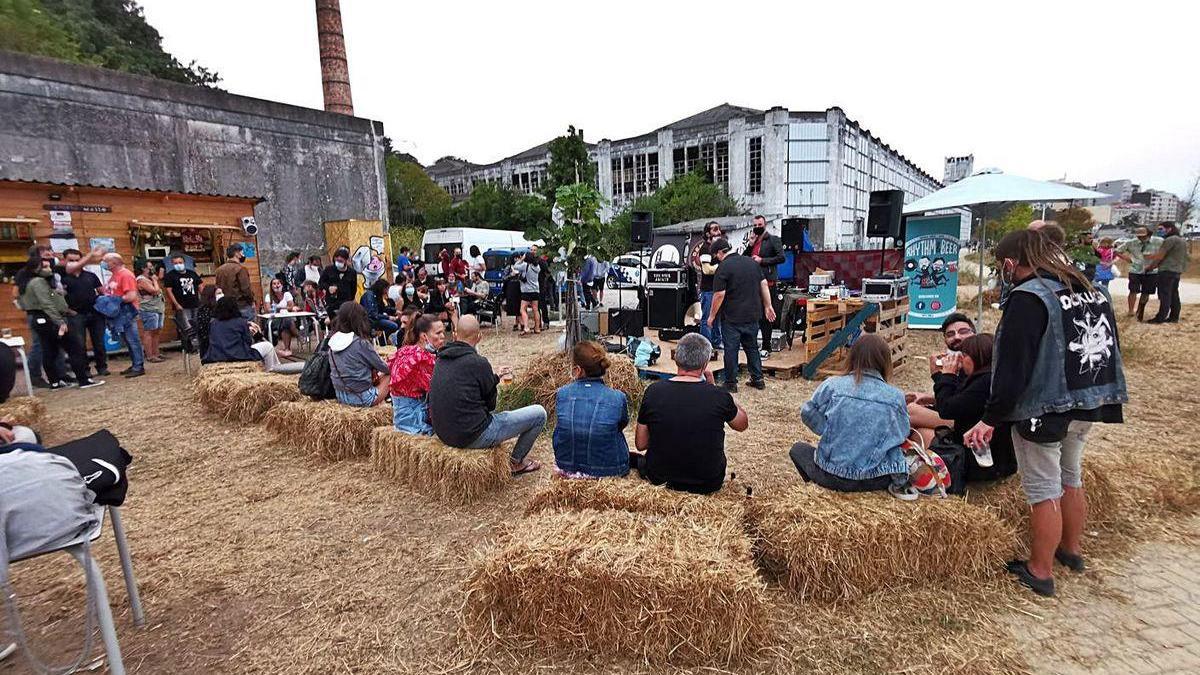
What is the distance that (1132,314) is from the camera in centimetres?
1010

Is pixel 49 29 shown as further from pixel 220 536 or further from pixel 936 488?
pixel 936 488

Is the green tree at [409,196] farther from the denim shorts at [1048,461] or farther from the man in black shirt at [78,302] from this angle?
the denim shorts at [1048,461]

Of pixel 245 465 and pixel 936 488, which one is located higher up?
pixel 936 488

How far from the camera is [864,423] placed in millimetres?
2639

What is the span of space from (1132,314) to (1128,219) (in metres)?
54.1

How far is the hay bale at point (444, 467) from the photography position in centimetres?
356

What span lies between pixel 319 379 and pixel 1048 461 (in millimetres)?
5104

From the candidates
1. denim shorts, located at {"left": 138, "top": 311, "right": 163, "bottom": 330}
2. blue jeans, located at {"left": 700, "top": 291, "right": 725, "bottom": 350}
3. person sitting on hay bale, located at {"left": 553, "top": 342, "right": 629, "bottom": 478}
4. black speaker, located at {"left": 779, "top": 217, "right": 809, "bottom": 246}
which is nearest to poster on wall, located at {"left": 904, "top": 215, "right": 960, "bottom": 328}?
black speaker, located at {"left": 779, "top": 217, "right": 809, "bottom": 246}

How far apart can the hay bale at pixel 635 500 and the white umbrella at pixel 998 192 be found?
20.1ft

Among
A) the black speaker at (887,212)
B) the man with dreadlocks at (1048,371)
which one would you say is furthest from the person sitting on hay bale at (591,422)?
the black speaker at (887,212)

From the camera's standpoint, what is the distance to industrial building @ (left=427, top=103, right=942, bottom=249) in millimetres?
30375

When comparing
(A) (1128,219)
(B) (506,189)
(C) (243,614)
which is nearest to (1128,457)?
(C) (243,614)

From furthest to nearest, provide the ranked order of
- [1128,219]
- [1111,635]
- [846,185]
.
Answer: [1128,219] < [846,185] < [1111,635]

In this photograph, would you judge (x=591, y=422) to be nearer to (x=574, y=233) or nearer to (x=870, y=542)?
(x=870, y=542)
